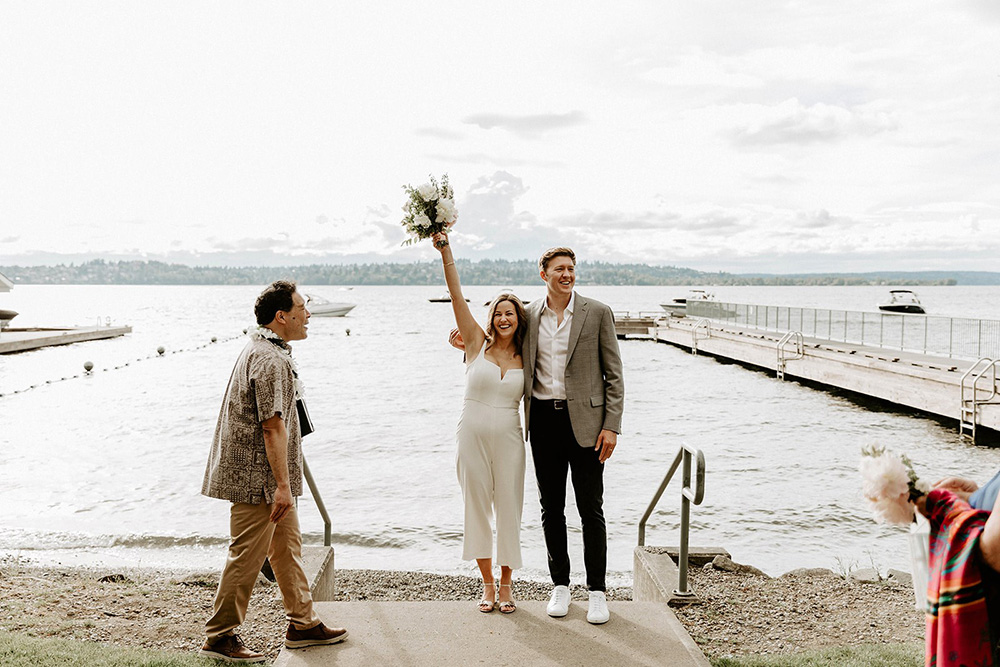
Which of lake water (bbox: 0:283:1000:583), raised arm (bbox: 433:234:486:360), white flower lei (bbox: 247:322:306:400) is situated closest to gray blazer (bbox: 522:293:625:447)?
raised arm (bbox: 433:234:486:360)

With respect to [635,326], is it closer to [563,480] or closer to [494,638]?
[563,480]

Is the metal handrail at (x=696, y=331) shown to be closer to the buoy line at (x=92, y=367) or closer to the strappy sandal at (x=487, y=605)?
the buoy line at (x=92, y=367)

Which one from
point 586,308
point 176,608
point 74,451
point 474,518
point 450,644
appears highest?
point 586,308

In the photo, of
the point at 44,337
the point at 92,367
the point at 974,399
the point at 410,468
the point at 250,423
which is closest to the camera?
the point at 250,423

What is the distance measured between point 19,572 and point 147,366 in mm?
31105

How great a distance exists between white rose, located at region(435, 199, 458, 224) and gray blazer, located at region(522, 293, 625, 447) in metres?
0.77

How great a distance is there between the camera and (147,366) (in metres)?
36.0

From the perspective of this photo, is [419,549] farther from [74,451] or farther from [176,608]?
[74,451]

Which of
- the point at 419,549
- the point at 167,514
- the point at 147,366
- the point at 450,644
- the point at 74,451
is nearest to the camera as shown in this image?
the point at 450,644

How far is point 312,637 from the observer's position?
13.6 ft

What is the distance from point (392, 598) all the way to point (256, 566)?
301 centimetres

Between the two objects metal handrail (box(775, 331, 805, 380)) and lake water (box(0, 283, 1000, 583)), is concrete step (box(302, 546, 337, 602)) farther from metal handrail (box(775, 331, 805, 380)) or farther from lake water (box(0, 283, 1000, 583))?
metal handrail (box(775, 331, 805, 380))

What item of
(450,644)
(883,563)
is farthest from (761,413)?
(450,644)

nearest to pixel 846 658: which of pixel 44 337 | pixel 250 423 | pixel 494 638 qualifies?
pixel 494 638
